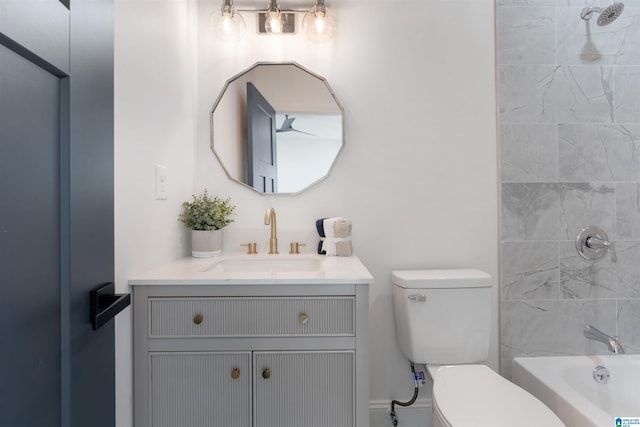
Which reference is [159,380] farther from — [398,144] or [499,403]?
[398,144]

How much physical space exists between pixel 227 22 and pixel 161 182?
0.86 metres

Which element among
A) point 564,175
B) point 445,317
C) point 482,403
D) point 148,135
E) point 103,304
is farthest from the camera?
point 564,175

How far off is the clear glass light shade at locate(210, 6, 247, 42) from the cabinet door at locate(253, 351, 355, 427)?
1430 millimetres

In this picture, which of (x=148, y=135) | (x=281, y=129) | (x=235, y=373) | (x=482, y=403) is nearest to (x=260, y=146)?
(x=281, y=129)

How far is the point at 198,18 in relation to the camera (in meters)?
1.63

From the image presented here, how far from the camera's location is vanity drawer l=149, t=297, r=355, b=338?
3.48ft

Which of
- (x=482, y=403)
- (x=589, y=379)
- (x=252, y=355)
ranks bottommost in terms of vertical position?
(x=589, y=379)

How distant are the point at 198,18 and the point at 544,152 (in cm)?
181

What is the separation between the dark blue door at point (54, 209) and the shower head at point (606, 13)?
1.98m

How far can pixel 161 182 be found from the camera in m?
1.26

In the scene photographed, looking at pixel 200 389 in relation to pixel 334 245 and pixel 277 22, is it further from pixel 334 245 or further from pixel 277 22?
pixel 277 22

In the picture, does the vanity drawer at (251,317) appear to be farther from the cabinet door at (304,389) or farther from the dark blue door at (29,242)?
the dark blue door at (29,242)

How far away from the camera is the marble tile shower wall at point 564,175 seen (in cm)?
162

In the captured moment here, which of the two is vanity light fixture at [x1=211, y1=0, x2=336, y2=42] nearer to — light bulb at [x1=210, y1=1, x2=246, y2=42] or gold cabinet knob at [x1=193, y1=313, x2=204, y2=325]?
light bulb at [x1=210, y1=1, x2=246, y2=42]
